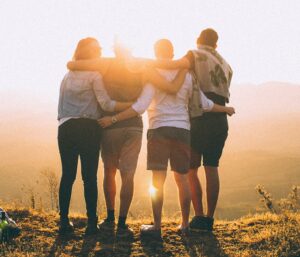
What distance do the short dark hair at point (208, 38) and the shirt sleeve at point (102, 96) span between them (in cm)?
143

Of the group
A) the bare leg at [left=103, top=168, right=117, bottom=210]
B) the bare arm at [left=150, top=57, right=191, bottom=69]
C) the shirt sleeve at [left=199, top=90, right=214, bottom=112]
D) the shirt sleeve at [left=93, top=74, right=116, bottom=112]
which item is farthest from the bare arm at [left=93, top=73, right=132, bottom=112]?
the shirt sleeve at [left=199, top=90, right=214, bottom=112]

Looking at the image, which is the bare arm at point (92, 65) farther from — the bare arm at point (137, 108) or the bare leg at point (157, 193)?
the bare leg at point (157, 193)

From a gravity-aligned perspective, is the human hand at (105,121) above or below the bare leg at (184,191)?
above

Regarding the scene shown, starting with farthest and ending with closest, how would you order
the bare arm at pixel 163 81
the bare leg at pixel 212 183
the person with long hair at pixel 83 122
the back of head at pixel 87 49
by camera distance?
1. the bare leg at pixel 212 183
2. the back of head at pixel 87 49
3. the person with long hair at pixel 83 122
4. the bare arm at pixel 163 81

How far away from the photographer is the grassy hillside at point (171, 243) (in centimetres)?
455

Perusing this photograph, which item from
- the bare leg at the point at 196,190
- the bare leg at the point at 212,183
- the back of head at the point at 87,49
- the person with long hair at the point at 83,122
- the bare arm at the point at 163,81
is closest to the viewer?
the bare arm at the point at 163,81

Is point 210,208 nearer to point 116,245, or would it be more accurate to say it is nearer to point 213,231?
point 213,231

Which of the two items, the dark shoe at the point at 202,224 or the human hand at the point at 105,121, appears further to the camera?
the dark shoe at the point at 202,224

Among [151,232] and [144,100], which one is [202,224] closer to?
[151,232]

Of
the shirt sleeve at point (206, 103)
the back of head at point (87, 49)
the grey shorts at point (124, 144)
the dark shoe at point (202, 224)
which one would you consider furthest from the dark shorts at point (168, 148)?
the back of head at point (87, 49)

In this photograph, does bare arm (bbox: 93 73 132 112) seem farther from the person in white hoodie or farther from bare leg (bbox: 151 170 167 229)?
bare leg (bbox: 151 170 167 229)

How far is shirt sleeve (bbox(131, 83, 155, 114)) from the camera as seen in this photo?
499 centimetres

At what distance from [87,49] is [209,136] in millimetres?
1869

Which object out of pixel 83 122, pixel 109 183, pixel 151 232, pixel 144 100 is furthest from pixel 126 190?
pixel 144 100
